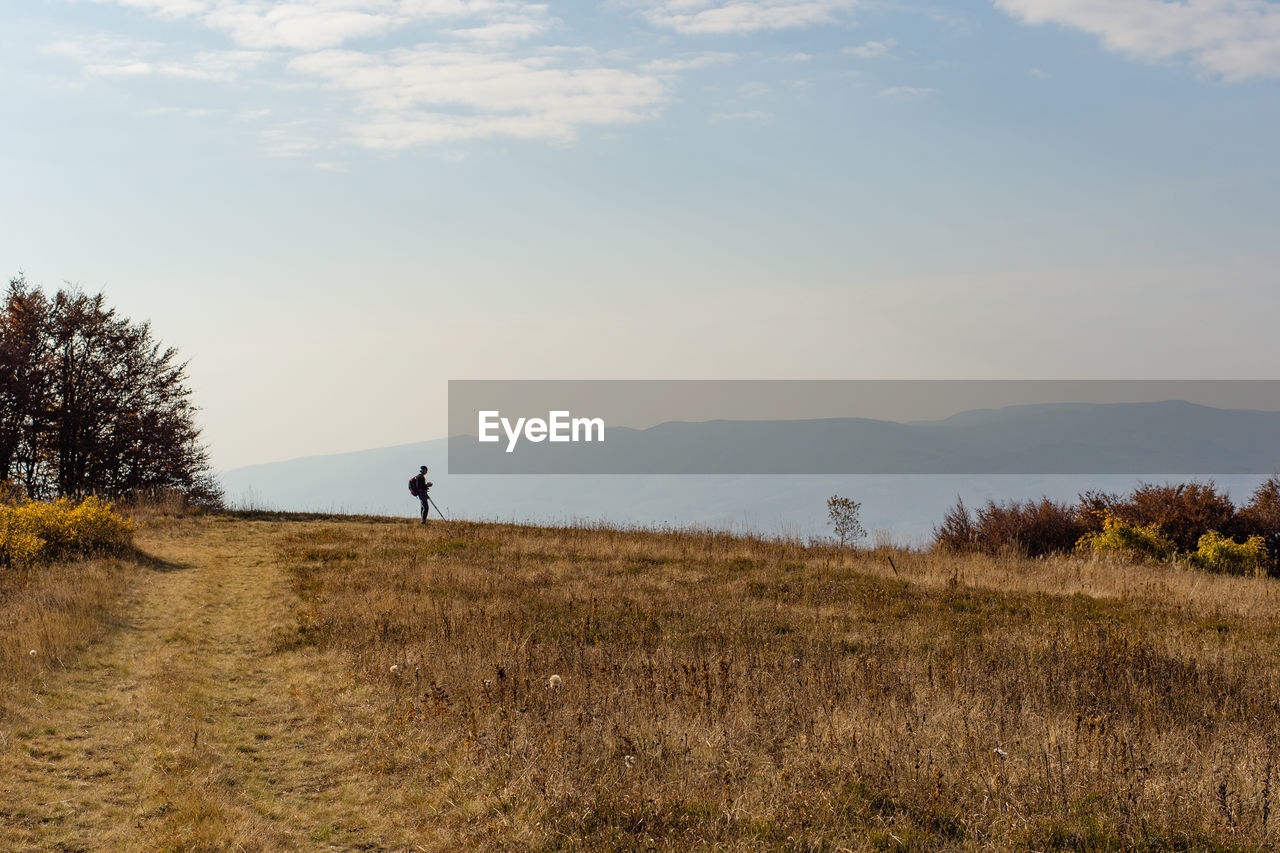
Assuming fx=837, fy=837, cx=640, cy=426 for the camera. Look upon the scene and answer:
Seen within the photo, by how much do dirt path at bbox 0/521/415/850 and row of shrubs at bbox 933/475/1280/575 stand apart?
2101cm

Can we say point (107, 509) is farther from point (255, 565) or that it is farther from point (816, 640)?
point (816, 640)

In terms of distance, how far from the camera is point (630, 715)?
8.70 m

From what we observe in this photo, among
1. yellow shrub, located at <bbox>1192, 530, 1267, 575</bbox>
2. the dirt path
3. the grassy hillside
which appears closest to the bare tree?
yellow shrub, located at <bbox>1192, 530, 1267, 575</bbox>

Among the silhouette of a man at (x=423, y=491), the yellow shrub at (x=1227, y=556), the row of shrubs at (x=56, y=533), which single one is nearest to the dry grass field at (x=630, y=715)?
the row of shrubs at (x=56, y=533)

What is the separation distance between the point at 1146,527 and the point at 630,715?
23615mm

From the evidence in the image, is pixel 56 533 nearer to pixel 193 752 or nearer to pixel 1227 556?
pixel 193 752

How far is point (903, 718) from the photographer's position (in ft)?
27.9

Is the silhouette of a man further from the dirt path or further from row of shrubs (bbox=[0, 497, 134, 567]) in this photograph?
the dirt path

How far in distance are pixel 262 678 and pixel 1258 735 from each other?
11.6 meters

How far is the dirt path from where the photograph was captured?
6.61 m

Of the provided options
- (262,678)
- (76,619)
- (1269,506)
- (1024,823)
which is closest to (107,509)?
(76,619)

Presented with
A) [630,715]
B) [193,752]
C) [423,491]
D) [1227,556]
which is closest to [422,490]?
[423,491]

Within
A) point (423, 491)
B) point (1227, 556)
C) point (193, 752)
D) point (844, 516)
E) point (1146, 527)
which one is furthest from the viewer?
point (844, 516)

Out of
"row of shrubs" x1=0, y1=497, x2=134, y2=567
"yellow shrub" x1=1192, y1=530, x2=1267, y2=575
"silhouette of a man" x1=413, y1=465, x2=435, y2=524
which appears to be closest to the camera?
"row of shrubs" x1=0, y1=497, x2=134, y2=567
